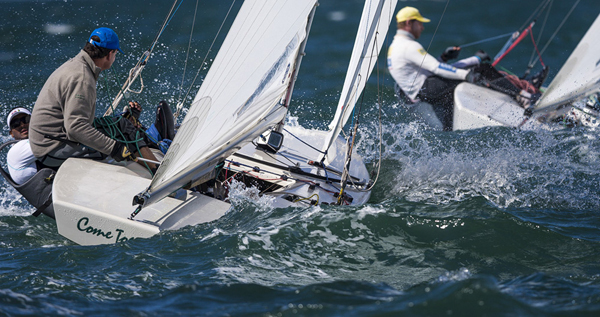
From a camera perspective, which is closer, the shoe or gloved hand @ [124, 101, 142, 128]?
gloved hand @ [124, 101, 142, 128]

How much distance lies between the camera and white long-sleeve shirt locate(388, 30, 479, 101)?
281 inches

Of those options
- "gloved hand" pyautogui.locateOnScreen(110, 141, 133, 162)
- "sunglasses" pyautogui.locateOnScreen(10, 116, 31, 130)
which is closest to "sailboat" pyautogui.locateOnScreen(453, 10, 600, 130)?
"gloved hand" pyautogui.locateOnScreen(110, 141, 133, 162)

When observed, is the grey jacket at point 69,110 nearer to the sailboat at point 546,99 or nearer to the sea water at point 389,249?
the sea water at point 389,249

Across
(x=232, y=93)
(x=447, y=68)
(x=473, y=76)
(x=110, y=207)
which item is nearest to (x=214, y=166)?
(x=232, y=93)

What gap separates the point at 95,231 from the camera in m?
3.56

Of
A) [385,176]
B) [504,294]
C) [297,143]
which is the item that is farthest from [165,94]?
[504,294]

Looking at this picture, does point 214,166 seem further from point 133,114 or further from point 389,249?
point 389,249

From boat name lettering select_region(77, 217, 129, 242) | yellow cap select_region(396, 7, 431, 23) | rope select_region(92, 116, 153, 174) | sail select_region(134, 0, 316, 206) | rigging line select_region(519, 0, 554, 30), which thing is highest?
rigging line select_region(519, 0, 554, 30)

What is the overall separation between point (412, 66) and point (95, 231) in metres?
4.76

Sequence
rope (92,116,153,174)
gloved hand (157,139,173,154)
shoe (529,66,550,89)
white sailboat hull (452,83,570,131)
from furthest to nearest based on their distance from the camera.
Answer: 1. shoe (529,66,550,89)
2. white sailboat hull (452,83,570,131)
3. gloved hand (157,139,173,154)
4. rope (92,116,153,174)

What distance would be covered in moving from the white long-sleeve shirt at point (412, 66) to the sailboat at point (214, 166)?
111 inches

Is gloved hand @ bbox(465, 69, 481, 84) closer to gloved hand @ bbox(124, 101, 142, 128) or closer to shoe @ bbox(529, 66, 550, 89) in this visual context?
shoe @ bbox(529, 66, 550, 89)

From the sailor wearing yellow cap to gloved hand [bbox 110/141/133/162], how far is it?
417 centimetres

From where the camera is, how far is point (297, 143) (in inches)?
201
